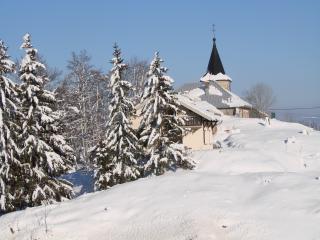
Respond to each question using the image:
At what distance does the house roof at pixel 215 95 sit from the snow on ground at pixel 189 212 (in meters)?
58.0

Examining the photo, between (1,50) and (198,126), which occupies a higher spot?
(1,50)

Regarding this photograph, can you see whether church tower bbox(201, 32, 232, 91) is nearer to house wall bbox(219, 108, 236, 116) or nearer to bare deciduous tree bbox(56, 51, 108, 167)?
house wall bbox(219, 108, 236, 116)

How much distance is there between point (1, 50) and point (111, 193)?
14.1 meters

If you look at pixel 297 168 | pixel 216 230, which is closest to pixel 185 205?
pixel 216 230

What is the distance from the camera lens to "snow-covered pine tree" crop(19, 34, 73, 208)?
22981 millimetres

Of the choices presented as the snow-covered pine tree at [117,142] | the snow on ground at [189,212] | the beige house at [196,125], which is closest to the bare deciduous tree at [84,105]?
the beige house at [196,125]

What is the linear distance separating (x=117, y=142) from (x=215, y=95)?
4088 centimetres

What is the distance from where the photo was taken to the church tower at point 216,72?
243 feet

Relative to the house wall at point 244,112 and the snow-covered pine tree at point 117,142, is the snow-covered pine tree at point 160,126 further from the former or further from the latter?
the house wall at point 244,112

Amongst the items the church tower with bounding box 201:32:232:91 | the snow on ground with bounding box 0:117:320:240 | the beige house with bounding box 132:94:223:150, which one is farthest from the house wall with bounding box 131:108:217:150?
the snow on ground with bounding box 0:117:320:240

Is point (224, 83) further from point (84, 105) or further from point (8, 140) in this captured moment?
point (8, 140)

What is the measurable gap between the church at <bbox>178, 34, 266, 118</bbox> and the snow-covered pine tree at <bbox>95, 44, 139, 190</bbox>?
3547 cm

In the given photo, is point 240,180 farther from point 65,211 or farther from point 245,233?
point 65,211

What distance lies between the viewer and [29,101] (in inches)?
941
